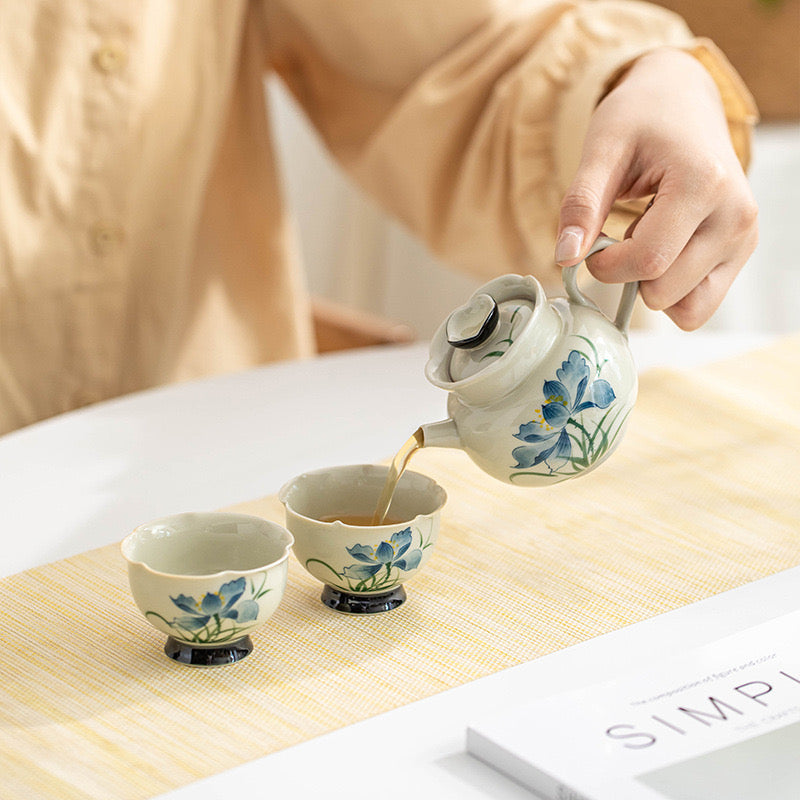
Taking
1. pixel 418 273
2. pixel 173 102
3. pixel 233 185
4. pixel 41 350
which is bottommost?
pixel 418 273

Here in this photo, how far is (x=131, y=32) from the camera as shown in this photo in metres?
1.17

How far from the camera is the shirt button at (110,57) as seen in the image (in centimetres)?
116

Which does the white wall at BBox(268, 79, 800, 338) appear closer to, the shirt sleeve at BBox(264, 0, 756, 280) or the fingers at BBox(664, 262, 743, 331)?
the shirt sleeve at BBox(264, 0, 756, 280)

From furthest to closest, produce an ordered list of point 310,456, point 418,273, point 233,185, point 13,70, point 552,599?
1. point 418,273
2. point 233,185
3. point 13,70
4. point 310,456
5. point 552,599

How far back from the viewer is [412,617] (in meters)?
0.70

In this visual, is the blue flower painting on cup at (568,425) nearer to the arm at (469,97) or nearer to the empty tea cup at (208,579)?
the empty tea cup at (208,579)

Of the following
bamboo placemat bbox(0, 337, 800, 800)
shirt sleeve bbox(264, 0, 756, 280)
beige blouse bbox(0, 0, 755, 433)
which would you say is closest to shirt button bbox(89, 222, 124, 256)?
beige blouse bbox(0, 0, 755, 433)

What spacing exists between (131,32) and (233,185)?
275mm

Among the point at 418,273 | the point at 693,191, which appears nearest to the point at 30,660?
the point at 693,191

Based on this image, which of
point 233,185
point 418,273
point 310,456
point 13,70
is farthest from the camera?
point 418,273

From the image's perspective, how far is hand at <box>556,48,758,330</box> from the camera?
2.51 ft

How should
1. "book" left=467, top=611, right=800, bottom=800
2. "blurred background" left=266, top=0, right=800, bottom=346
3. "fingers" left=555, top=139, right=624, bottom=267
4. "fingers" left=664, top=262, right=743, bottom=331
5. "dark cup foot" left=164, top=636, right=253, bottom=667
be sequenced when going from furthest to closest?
"blurred background" left=266, top=0, right=800, bottom=346 < "fingers" left=664, top=262, right=743, bottom=331 < "fingers" left=555, top=139, right=624, bottom=267 < "dark cup foot" left=164, top=636, right=253, bottom=667 < "book" left=467, top=611, right=800, bottom=800

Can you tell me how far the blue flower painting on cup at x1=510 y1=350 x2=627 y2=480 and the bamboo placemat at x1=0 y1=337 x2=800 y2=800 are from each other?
0.29 feet

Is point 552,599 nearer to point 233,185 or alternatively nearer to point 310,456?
point 310,456
